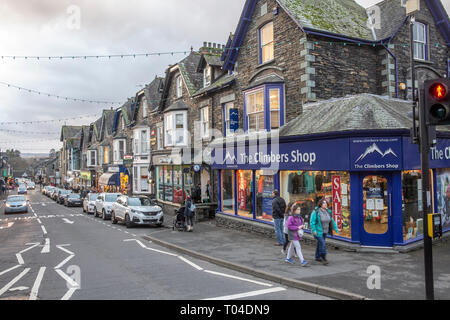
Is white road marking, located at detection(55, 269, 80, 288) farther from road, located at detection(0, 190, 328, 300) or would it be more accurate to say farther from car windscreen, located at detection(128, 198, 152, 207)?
car windscreen, located at detection(128, 198, 152, 207)

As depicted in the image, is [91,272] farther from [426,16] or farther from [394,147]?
[426,16]

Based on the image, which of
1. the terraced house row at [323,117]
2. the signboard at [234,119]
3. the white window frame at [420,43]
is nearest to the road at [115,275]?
the terraced house row at [323,117]

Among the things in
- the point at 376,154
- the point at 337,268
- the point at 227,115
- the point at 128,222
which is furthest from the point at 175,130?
the point at 337,268

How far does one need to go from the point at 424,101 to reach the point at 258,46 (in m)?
11.5

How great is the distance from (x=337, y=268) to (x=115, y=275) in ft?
18.7

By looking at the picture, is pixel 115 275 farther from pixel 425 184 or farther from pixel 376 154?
pixel 376 154

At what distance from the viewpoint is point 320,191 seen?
13.0 metres

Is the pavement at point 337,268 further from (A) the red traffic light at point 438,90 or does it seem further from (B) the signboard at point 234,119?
(B) the signboard at point 234,119

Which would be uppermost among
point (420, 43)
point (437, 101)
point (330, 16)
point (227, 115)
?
point (330, 16)

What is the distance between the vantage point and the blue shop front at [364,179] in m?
11.2

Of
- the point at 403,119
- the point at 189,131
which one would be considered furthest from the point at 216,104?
the point at 403,119

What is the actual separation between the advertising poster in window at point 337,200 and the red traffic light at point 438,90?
5.79 meters

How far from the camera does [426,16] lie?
1717 cm

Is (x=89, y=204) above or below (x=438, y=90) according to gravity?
below
